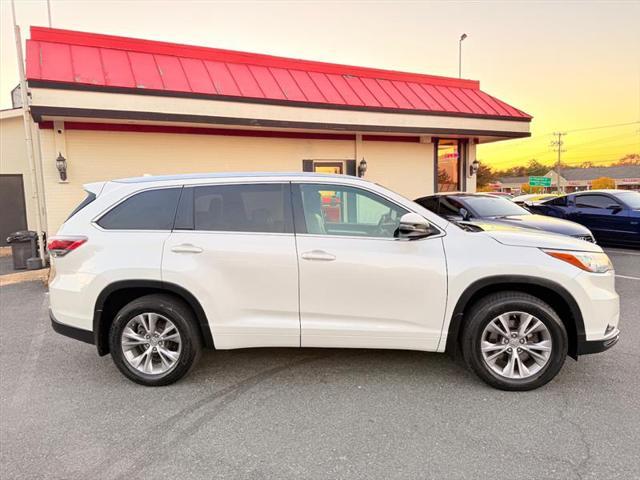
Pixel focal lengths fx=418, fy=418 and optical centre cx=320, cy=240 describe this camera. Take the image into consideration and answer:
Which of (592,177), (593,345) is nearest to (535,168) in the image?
(592,177)

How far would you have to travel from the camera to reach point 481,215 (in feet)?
26.9

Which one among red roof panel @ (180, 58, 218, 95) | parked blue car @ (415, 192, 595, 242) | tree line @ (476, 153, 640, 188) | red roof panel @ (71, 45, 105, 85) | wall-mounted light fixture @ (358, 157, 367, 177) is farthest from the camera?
tree line @ (476, 153, 640, 188)

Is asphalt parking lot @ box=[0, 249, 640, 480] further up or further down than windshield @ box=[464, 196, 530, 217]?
further down

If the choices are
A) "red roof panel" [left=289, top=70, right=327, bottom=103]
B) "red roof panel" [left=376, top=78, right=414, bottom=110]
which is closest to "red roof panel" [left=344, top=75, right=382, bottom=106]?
"red roof panel" [left=376, top=78, right=414, bottom=110]

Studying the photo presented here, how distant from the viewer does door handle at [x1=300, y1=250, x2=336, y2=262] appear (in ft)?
11.4

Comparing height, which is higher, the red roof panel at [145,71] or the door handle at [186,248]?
the red roof panel at [145,71]

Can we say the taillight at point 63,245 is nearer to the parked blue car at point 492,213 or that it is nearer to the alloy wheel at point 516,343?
the alloy wheel at point 516,343

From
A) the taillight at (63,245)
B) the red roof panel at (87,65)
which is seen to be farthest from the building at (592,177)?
the taillight at (63,245)

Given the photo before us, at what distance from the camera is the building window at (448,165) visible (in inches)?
Answer: 526

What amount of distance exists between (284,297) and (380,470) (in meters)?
1.51

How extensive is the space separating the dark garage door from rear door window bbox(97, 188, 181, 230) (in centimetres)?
1111

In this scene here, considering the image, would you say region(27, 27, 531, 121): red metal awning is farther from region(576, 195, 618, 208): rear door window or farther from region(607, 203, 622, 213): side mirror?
region(607, 203, 622, 213): side mirror

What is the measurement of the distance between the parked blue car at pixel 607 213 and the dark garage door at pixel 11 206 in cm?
1571

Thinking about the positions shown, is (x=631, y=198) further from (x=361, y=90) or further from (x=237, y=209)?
(x=237, y=209)
